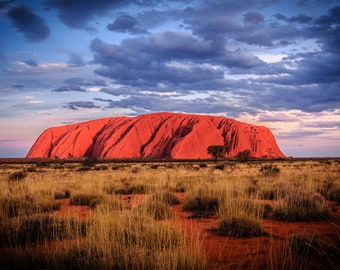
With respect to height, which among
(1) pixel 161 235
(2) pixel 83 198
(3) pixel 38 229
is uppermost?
(1) pixel 161 235

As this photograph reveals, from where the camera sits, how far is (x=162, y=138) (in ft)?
300

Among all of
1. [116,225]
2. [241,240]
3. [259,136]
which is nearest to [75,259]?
Result: [116,225]

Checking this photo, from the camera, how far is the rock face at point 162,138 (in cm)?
8750

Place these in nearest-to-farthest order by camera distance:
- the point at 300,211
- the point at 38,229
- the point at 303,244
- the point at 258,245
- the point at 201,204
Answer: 1. the point at 303,244
2. the point at 258,245
3. the point at 38,229
4. the point at 300,211
5. the point at 201,204

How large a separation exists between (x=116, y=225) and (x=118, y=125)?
331ft

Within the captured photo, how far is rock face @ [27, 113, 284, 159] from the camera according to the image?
87.5 m

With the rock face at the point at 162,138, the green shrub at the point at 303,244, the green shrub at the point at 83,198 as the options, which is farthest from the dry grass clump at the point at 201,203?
the rock face at the point at 162,138

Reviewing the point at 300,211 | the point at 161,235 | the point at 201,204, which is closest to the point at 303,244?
the point at 161,235

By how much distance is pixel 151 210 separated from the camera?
6.96m

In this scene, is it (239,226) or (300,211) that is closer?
(239,226)

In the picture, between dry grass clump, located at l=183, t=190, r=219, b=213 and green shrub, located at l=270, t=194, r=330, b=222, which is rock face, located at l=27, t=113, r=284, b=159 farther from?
green shrub, located at l=270, t=194, r=330, b=222

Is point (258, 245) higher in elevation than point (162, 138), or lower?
lower

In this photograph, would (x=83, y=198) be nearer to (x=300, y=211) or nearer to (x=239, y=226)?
(x=239, y=226)

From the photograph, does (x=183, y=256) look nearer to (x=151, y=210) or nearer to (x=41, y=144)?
(x=151, y=210)
